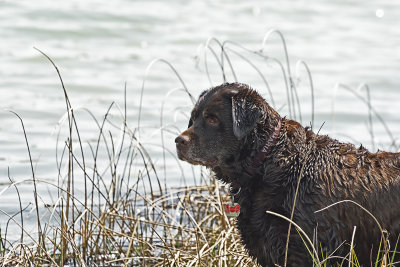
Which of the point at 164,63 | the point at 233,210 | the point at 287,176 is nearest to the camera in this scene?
the point at 287,176

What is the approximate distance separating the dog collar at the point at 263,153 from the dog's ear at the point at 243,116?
0.43 ft

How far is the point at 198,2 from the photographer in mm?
20500

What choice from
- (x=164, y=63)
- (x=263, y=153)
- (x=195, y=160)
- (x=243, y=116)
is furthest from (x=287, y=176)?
(x=164, y=63)

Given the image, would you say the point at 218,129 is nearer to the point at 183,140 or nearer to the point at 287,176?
the point at 183,140

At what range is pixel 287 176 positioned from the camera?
16.0 feet

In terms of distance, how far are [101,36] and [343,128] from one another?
6.31 meters

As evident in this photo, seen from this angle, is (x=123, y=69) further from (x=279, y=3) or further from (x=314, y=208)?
(x=314, y=208)

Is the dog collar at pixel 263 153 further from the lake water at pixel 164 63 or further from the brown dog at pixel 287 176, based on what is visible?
the lake water at pixel 164 63

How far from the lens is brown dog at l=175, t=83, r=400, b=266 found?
4.80m

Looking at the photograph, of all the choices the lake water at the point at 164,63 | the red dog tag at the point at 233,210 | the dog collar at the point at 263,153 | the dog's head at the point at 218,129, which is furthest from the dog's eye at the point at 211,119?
the lake water at the point at 164,63

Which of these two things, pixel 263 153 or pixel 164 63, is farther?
pixel 164 63

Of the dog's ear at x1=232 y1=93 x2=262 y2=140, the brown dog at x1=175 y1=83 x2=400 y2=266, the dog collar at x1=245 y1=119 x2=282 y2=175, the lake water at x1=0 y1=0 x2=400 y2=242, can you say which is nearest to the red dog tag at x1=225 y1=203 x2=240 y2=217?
the brown dog at x1=175 y1=83 x2=400 y2=266

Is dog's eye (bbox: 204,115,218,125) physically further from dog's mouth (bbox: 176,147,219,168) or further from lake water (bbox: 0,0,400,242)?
lake water (bbox: 0,0,400,242)

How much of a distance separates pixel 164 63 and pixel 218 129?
1030 centimetres
